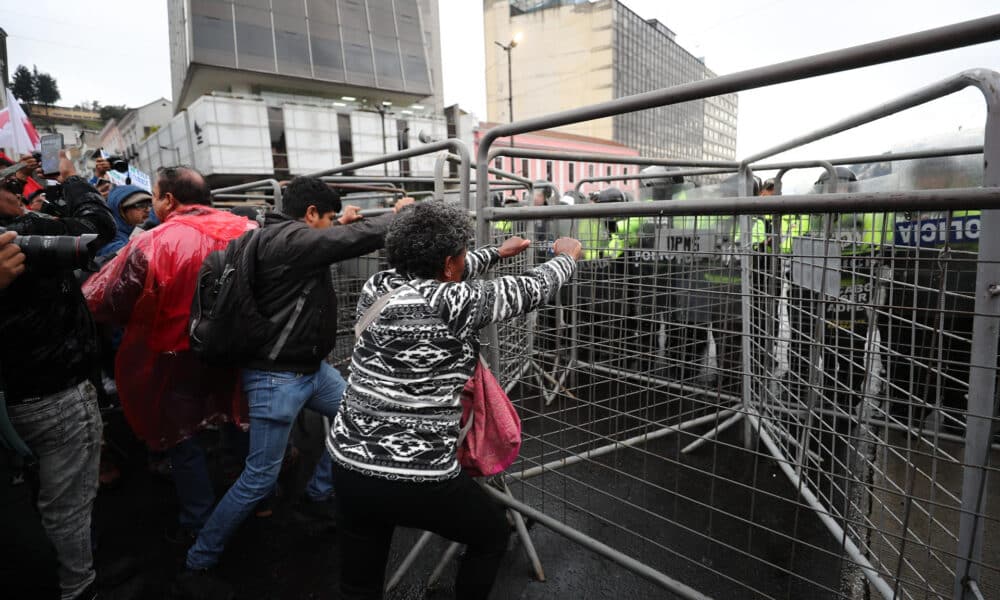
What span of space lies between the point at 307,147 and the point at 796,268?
32.9 metres

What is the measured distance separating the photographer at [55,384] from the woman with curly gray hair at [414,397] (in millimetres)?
1256

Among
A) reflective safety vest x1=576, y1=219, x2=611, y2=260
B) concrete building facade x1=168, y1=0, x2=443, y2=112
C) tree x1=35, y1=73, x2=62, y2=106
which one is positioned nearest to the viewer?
reflective safety vest x1=576, y1=219, x2=611, y2=260

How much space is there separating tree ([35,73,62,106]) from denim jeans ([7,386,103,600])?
10022cm

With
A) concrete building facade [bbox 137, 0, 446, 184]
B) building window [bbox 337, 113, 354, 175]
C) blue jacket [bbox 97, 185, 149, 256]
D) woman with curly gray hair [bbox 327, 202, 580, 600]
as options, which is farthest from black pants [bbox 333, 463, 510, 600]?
building window [bbox 337, 113, 354, 175]

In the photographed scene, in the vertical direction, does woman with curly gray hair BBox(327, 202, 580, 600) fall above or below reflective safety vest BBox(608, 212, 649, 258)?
below

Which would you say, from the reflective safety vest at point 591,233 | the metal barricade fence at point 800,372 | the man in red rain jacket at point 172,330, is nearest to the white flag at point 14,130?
the man in red rain jacket at point 172,330

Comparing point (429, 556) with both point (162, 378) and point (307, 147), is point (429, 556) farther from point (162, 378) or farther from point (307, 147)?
point (307, 147)

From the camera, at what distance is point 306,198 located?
277 cm

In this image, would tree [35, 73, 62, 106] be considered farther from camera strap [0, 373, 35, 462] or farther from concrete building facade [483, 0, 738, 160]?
camera strap [0, 373, 35, 462]

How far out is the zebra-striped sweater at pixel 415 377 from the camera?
1.73 metres

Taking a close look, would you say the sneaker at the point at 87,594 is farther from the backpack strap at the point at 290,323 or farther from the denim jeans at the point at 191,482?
the backpack strap at the point at 290,323

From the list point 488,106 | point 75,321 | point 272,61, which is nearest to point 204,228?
point 75,321

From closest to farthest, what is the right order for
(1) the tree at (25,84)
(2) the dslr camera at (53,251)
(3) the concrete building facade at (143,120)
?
1. (2) the dslr camera at (53,251)
2. (3) the concrete building facade at (143,120)
3. (1) the tree at (25,84)

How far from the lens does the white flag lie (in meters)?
4.35
